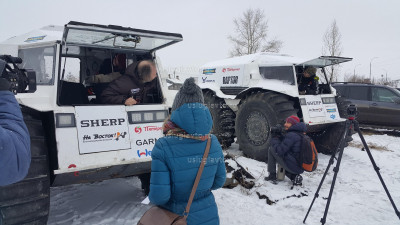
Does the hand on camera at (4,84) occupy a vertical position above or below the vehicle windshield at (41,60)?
below

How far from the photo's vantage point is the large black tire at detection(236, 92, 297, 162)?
597 centimetres

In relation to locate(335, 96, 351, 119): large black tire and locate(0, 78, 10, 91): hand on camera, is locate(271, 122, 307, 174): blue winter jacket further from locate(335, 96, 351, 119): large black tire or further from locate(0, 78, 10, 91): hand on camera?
locate(0, 78, 10, 91): hand on camera

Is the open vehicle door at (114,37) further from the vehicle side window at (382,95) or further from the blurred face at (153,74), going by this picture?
the vehicle side window at (382,95)

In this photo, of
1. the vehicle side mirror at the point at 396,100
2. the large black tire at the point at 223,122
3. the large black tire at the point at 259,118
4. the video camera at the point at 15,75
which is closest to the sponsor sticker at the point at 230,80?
the large black tire at the point at 223,122

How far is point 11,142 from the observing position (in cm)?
125

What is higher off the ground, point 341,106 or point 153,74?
point 153,74

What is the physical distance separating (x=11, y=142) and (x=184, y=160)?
3.54 feet

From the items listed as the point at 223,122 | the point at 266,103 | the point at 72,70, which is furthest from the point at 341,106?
the point at 72,70

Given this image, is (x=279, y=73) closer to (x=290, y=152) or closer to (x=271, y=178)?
(x=290, y=152)

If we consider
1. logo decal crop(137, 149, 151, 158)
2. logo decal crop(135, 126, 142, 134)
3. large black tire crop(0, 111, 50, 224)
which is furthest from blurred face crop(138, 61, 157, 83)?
large black tire crop(0, 111, 50, 224)

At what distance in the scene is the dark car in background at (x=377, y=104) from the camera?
31.4ft


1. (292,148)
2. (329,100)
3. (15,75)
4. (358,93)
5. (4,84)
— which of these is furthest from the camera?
(358,93)

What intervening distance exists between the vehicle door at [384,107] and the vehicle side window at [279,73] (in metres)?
5.30

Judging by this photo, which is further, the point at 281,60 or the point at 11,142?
the point at 281,60
